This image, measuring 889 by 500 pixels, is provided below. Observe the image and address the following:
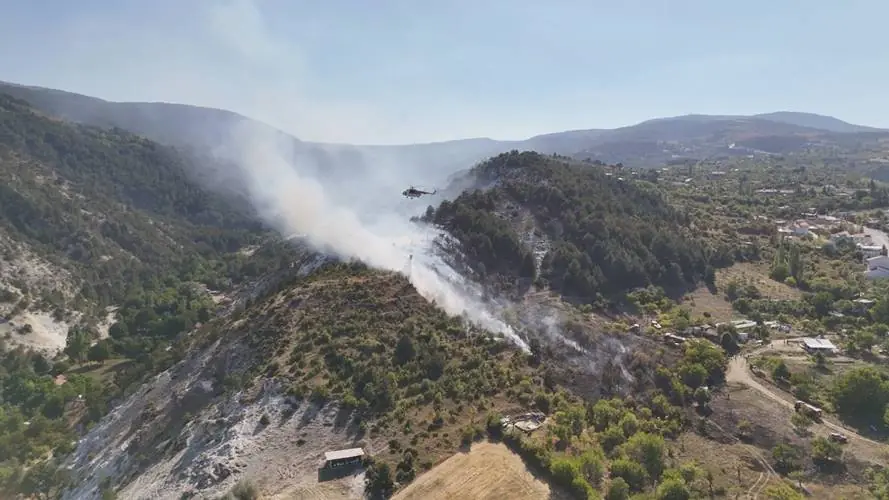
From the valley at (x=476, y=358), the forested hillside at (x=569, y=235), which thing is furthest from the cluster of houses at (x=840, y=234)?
the forested hillside at (x=569, y=235)

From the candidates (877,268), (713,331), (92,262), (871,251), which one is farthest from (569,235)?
(92,262)

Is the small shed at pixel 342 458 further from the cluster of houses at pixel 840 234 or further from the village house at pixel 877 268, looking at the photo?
the cluster of houses at pixel 840 234

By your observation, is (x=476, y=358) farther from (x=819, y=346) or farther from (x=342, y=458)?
(x=819, y=346)

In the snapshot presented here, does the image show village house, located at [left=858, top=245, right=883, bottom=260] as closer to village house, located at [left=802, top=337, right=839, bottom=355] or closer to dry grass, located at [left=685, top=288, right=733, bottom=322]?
dry grass, located at [left=685, top=288, right=733, bottom=322]

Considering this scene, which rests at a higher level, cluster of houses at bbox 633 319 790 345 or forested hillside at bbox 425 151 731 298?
forested hillside at bbox 425 151 731 298

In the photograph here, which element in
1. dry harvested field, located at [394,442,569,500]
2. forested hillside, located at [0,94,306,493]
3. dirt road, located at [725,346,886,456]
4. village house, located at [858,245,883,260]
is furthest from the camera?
village house, located at [858,245,883,260]

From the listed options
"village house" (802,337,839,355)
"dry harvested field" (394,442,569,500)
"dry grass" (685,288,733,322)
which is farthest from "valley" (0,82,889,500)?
"village house" (802,337,839,355)
